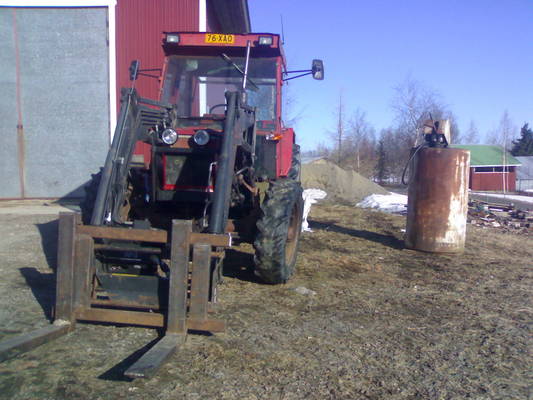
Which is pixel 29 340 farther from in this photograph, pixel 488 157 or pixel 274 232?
pixel 488 157

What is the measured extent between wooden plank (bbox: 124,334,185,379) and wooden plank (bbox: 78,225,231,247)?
30.8 inches

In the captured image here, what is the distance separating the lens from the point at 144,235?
170 inches

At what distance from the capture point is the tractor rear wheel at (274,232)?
17.7ft

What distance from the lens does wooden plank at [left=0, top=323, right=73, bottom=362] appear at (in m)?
3.62

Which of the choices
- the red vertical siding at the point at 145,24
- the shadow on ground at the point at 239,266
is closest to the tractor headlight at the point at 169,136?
the shadow on ground at the point at 239,266

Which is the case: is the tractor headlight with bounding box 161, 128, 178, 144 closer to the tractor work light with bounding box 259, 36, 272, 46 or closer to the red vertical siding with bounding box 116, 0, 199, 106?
the tractor work light with bounding box 259, 36, 272, 46

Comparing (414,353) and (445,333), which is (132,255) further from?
(445,333)

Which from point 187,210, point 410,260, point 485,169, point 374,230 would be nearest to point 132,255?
point 187,210

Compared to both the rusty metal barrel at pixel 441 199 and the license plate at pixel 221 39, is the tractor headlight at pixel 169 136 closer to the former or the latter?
the license plate at pixel 221 39

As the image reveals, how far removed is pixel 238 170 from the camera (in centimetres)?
589

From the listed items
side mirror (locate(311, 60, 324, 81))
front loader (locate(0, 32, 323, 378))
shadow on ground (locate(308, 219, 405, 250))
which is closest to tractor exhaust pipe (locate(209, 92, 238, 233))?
front loader (locate(0, 32, 323, 378))

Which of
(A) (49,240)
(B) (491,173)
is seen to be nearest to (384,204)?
(A) (49,240)

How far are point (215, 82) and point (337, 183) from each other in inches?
569

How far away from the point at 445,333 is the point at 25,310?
3815 millimetres
